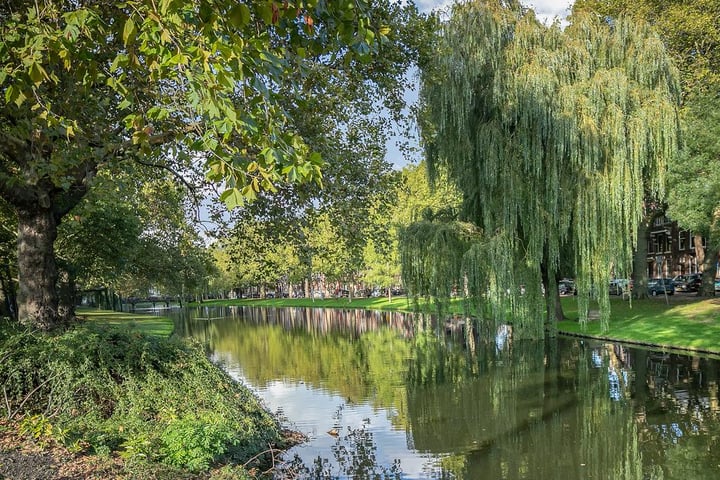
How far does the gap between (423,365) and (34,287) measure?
13.9 meters

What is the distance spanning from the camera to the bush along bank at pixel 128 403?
305 inches

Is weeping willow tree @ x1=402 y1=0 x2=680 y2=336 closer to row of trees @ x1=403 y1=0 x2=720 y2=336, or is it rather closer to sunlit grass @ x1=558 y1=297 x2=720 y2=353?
row of trees @ x1=403 y1=0 x2=720 y2=336

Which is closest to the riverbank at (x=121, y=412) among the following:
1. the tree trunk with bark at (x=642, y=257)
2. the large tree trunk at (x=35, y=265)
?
→ the large tree trunk at (x=35, y=265)

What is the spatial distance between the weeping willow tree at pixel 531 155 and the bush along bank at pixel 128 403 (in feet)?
33.4

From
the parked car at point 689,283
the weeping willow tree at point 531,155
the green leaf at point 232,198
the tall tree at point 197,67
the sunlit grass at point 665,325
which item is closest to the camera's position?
the green leaf at point 232,198

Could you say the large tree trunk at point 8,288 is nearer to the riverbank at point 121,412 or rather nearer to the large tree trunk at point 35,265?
the large tree trunk at point 35,265

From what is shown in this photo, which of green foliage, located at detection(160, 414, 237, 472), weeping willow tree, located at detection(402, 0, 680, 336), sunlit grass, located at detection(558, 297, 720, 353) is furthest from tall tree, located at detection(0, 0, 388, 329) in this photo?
sunlit grass, located at detection(558, 297, 720, 353)

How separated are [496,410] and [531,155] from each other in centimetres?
950

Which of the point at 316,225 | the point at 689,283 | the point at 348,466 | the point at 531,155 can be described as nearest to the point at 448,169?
the point at 531,155

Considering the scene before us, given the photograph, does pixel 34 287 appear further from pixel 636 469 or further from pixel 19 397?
pixel 636 469

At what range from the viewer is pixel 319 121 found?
10812 millimetres

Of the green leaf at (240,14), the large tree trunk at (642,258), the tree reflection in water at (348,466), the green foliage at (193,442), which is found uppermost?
the green leaf at (240,14)

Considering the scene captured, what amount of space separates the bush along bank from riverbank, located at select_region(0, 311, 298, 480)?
0.06 feet

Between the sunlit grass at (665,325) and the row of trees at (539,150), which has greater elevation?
the row of trees at (539,150)
